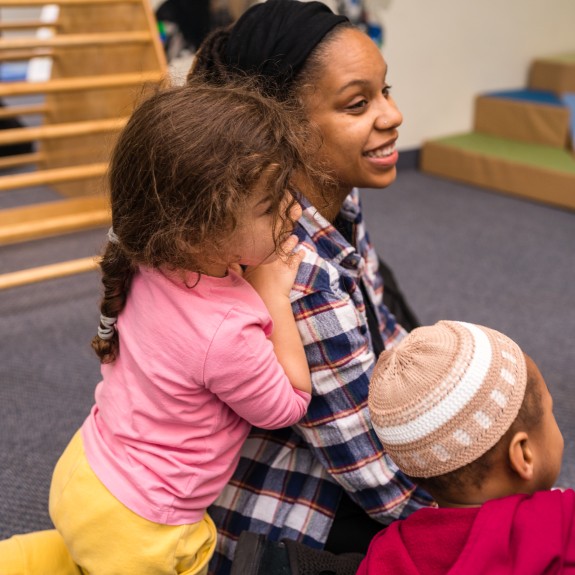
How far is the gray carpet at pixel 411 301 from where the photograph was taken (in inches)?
70.6

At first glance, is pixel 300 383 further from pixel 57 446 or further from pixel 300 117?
pixel 57 446

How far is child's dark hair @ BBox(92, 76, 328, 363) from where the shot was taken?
2.87 feet

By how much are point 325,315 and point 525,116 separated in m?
3.68

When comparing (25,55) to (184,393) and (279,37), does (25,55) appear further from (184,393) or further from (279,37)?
(184,393)

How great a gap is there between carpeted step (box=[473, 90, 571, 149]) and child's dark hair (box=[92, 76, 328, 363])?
11.8ft

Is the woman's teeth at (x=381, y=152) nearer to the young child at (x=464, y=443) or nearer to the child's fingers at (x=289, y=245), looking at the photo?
the child's fingers at (x=289, y=245)

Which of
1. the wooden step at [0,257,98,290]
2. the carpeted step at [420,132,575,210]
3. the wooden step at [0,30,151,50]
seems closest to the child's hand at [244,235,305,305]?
the wooden step at [0,257,98,290]

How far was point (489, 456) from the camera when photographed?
2.82 ft

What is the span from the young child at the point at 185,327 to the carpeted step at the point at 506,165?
9.74ft

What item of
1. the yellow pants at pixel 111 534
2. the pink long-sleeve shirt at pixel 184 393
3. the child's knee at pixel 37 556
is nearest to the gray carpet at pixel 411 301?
the child's knee at pixel 37 556

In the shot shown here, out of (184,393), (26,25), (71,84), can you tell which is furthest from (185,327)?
(26,25)

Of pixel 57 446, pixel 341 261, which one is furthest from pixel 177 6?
pixel 341 261

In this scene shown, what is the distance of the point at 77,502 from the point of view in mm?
1004

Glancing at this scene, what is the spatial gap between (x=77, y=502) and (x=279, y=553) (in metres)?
0.30
